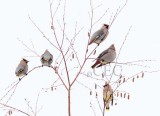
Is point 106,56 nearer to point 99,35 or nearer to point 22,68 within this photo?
point 99,35

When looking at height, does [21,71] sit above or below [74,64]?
below

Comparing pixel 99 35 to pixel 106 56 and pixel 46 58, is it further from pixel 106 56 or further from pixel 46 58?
pixel 46 58

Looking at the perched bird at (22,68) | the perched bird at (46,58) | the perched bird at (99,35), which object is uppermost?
the perched bird at (99,35)

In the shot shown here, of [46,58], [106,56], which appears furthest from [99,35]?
[46,58]

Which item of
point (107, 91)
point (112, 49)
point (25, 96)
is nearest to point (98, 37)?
point (112, 49)

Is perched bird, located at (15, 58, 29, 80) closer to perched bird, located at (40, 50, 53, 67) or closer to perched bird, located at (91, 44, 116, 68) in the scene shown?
perched bird, located at (40, 50, 53, 67)

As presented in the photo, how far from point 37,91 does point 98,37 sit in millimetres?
367

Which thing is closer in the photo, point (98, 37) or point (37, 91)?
point (98, 37)

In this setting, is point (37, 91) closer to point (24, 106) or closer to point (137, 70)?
point (24, 106)

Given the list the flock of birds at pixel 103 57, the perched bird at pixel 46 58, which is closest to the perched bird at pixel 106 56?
the flock of birds at pixel 103 57

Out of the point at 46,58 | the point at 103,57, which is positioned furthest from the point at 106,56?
the point at 46,58

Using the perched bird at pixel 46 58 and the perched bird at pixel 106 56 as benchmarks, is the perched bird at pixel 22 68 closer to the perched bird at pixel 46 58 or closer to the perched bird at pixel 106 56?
the perched bird at pixel 46 58

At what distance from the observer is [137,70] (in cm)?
118

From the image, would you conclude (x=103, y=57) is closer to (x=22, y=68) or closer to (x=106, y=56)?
(x=106, y=56)
